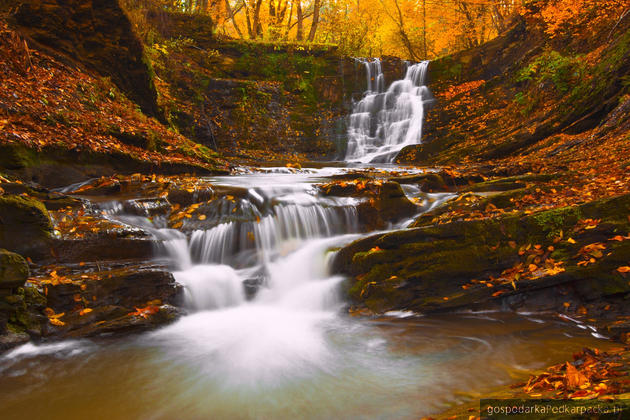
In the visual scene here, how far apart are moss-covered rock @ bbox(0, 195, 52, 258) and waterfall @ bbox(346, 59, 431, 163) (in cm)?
1172

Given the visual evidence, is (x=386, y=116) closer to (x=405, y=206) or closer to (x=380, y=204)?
(x=405, y=206)

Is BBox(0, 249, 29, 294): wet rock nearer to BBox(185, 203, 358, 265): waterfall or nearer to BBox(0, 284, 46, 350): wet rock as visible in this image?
BBox(0, 284, 46, 350): wet rock

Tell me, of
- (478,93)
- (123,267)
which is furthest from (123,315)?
(478,93)

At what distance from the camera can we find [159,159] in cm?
880

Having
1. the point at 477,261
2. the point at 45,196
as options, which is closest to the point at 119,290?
the point at 45,196

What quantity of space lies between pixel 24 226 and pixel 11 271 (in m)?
1.21

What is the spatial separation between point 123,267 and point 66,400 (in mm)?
2188

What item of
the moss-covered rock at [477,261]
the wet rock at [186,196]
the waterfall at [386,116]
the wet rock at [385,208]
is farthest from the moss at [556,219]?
the waterfall at [386,116]

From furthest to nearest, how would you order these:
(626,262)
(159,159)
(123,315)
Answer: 1. (159,159)
2. (123,315)
3. (626,262)

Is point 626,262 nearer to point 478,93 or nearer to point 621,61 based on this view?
point 621,61

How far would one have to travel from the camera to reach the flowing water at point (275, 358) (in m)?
3.10

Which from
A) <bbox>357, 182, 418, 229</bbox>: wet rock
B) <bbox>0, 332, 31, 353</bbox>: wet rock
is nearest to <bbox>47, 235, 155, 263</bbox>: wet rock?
<bbox>0, 332, 31, 353</bbox>: wet rock

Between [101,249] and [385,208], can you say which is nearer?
[101,249]

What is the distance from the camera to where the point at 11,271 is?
3.79 meters
